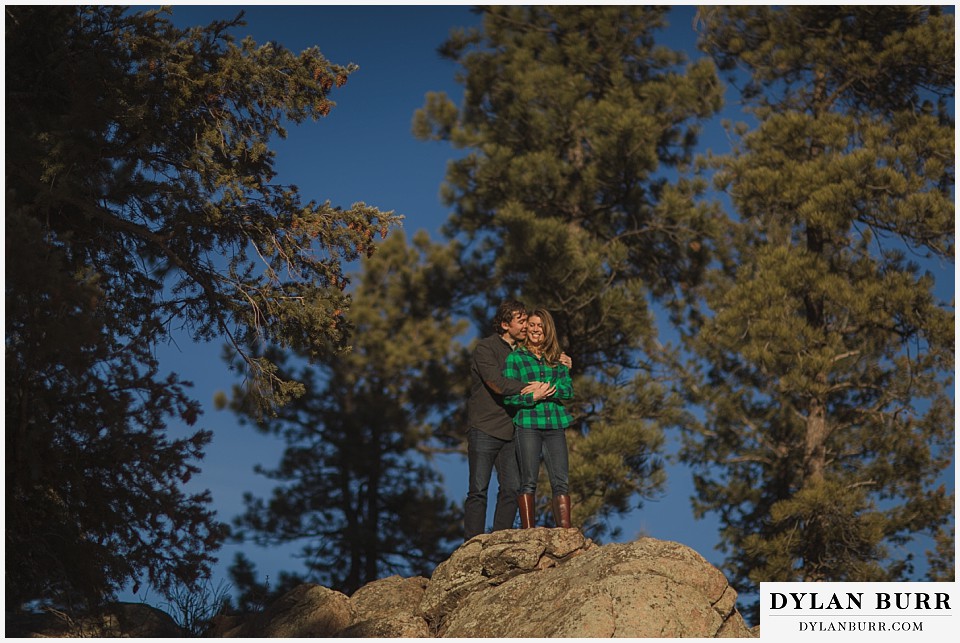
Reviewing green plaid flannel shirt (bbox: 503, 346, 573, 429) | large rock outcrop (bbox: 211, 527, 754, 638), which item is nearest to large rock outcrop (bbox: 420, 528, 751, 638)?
large rock outcrop (bbox: 211, 527, 754, 638)

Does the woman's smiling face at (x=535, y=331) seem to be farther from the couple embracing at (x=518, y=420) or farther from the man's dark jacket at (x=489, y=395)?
the man's dark jacket at (x=489, y=395)

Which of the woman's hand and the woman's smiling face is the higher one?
the woman's smiling face

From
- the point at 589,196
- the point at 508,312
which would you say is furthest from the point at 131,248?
the point at 589,196

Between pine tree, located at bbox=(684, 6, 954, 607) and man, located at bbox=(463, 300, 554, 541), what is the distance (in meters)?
6.03

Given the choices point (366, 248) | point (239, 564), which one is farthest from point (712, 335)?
point (239, 564)

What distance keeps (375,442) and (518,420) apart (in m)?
9.94

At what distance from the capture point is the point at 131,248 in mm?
9656

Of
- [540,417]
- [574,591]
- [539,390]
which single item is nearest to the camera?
[574,591]

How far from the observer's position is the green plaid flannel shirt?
8391 mm

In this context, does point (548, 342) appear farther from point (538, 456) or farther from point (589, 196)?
point (589, 196)

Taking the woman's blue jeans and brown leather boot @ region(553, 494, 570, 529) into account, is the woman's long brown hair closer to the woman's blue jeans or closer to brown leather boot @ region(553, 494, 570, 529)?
the woman's blue jeans

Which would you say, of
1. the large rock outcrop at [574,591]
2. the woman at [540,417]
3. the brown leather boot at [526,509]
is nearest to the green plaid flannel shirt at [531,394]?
the woman at [540,417]

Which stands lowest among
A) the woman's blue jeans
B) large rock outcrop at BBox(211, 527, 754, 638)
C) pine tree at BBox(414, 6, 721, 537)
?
large rock outcrop at BBox(211, 527, 754, 638)

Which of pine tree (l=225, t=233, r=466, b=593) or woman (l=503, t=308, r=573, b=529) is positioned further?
pine tree (l=225, t=233, r=466, b=593)
